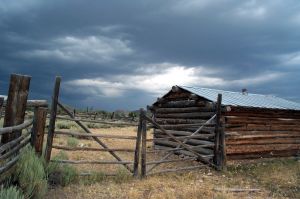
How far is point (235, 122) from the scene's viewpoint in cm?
1248

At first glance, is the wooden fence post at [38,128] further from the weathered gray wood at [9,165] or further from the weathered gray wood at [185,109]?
the weathered gray wood at [185,109]

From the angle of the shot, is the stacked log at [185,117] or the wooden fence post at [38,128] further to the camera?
the stacked log at [185,117]

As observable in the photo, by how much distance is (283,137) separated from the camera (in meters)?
14.4

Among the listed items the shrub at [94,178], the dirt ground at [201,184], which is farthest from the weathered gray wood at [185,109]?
the shrub at [94,178]

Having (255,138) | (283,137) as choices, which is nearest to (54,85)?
(255,138)

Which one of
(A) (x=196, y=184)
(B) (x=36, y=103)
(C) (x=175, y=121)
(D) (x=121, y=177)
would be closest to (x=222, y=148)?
(A) (x=196, y=184)

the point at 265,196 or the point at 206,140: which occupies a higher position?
Answer: the point at 206,140

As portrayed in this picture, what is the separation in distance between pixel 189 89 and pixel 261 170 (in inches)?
159

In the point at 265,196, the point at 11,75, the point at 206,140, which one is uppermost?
the point at 11,75

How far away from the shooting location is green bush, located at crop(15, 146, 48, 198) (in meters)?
5.71

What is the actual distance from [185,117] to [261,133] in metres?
2.92

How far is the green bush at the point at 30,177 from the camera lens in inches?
225

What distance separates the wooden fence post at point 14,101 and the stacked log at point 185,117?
5274 mm

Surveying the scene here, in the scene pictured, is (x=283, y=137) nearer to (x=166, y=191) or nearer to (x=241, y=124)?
(x=241, y=124)
